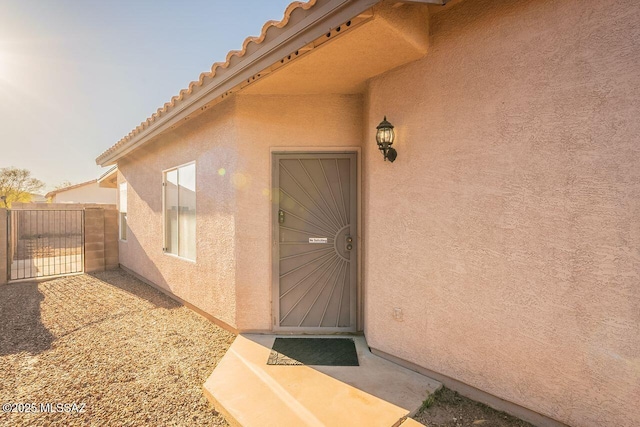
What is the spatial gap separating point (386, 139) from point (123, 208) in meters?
10.1

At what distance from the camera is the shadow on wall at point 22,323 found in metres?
4.15

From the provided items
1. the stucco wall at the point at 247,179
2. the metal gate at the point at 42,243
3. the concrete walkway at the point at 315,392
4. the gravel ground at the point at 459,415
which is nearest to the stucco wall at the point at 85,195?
the metal gate at the point at 42,243

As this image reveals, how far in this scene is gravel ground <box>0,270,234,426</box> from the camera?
2.74 metres

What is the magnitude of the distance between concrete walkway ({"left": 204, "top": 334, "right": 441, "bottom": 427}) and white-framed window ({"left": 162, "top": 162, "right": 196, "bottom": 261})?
3.08 meters

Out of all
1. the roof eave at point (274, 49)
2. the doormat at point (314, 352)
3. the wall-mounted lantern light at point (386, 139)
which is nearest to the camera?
the roof eave at point (274, 49)

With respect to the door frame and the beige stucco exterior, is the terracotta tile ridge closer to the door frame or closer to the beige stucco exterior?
the beige stucco exterior

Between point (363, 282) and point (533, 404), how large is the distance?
2365 millimetres

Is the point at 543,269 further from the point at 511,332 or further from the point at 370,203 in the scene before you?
the point at 370,203

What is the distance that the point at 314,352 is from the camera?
3.78m

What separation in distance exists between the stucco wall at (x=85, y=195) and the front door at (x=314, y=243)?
104 ft

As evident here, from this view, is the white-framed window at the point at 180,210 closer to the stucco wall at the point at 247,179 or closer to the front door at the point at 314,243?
the stucco wall at the point at 247,179

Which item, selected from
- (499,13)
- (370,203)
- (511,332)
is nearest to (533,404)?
(511,332)

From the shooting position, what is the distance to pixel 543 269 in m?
2.45

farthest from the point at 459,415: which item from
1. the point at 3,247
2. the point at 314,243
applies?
the point at 3,247
